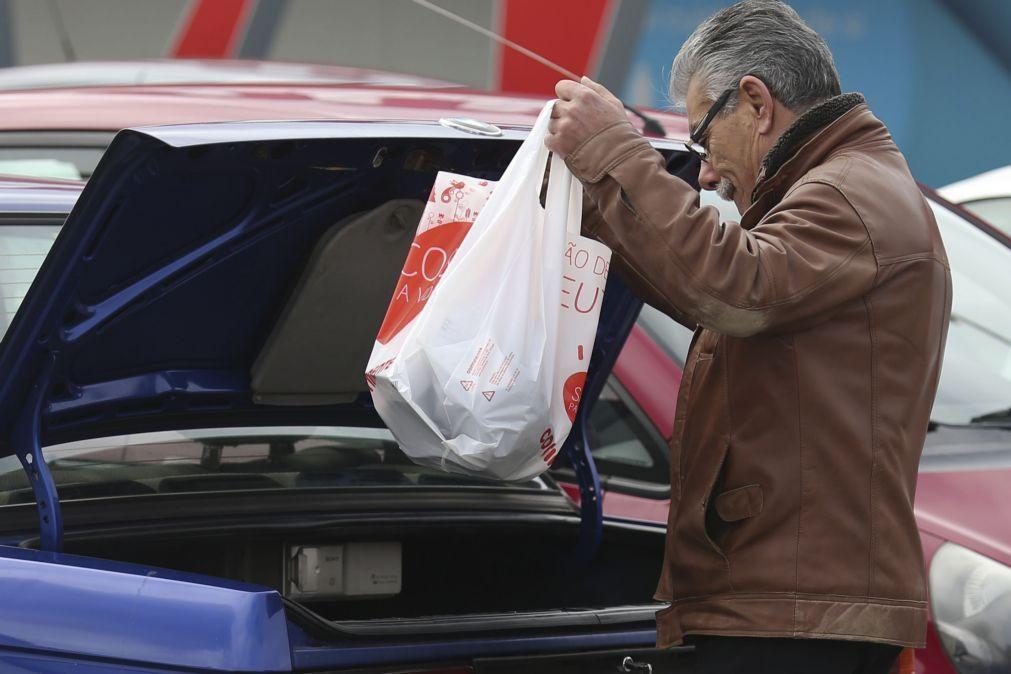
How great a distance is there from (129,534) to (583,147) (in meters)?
1.13

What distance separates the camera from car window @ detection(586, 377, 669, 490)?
3.45 meters

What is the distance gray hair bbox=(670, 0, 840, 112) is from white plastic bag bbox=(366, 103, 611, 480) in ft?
0.86

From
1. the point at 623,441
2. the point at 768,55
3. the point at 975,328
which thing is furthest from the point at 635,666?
the point at 975,328

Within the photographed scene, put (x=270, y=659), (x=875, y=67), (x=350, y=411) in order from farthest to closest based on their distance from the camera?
(x=875, y=67), (x=350, y=411), (x=270, y=659)

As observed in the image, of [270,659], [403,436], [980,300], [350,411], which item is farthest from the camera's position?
[980,300]

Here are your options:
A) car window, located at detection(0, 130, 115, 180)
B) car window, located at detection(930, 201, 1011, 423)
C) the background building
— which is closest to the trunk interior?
car window, located at detection(930, 201, 1011, 423)

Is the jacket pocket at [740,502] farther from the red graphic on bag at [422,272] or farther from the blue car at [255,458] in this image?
the red graphic on bag at [422,272]

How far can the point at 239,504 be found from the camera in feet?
8.91

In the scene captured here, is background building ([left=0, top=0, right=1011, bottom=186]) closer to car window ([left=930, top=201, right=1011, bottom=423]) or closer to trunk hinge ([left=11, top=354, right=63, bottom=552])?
car window ([left=930, top=201, right=1011, bottom=423])

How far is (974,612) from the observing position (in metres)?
2.75

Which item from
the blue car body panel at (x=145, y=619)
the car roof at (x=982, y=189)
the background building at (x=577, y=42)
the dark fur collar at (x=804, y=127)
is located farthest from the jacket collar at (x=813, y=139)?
the background building at (x=577, y=42)

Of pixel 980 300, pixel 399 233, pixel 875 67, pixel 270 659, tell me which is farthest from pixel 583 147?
pixel 875 67

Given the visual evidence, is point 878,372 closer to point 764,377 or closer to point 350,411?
point 764,377

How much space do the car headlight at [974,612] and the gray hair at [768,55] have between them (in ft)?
3.70
